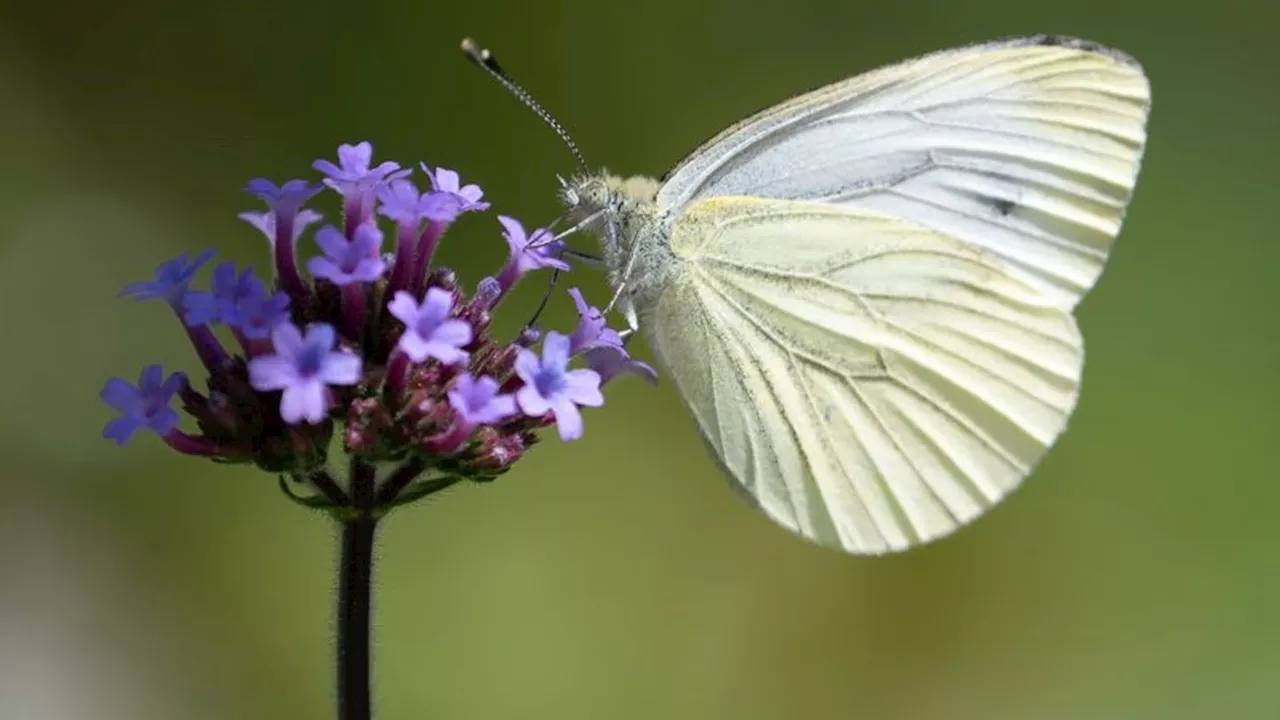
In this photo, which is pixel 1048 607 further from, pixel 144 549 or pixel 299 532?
pixel 144 549

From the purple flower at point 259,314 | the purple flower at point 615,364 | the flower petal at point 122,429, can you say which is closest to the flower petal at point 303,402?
the purple flower at point 259,314

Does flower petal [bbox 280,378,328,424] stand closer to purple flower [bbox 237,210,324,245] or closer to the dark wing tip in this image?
purple flower [bbox 237,210,324,245]

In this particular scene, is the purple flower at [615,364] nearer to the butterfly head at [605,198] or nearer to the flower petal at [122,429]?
the butterfly head at [605,198]

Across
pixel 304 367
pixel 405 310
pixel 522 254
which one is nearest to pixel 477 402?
pixel 405 310

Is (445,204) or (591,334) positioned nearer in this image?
(445,204)

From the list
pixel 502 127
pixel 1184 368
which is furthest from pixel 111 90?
pixel 1184 368

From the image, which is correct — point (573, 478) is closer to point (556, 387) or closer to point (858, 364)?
point (858, 364)

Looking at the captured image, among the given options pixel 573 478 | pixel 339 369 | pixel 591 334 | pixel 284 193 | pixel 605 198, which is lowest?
pixel 339 369
